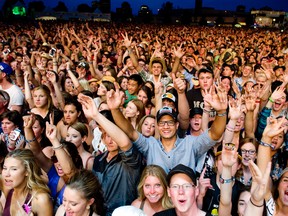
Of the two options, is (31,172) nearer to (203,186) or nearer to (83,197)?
(83,197)

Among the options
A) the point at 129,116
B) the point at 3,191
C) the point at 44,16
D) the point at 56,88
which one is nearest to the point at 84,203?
the point at 3,191

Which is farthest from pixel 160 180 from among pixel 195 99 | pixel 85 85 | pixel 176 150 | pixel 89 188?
pixel 85 85

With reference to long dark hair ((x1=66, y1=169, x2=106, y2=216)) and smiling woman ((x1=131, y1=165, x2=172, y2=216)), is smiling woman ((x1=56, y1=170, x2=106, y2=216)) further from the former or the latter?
smiling woman ((x1=131, y1=165, x2=172, y2=216))

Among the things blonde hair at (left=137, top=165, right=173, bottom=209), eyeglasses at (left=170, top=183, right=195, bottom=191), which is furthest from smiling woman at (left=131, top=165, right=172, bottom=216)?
eyeglasses at (left=170, top=183, right=195, bottom=191)

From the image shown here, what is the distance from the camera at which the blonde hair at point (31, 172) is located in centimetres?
315

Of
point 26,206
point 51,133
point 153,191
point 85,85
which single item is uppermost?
point 85,85

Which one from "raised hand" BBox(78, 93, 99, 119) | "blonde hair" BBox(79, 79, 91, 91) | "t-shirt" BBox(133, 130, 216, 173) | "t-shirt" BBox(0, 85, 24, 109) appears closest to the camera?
"raised hand" BBox(78, 93, 99, 119)

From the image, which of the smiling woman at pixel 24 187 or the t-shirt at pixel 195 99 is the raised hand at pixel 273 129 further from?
the t-shirt at pixel 195 99

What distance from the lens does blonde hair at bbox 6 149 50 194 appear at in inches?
124

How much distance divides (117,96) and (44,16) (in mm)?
45382

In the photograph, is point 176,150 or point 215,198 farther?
point 176,150

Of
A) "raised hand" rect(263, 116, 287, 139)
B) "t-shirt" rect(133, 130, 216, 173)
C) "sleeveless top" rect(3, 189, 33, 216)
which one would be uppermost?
"raised hand" rect(263, 116, 287, 139)

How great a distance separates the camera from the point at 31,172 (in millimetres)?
3225

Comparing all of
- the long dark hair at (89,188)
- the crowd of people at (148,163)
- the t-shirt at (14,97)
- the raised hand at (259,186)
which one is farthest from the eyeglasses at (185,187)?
the t-shirt at (14,97)
